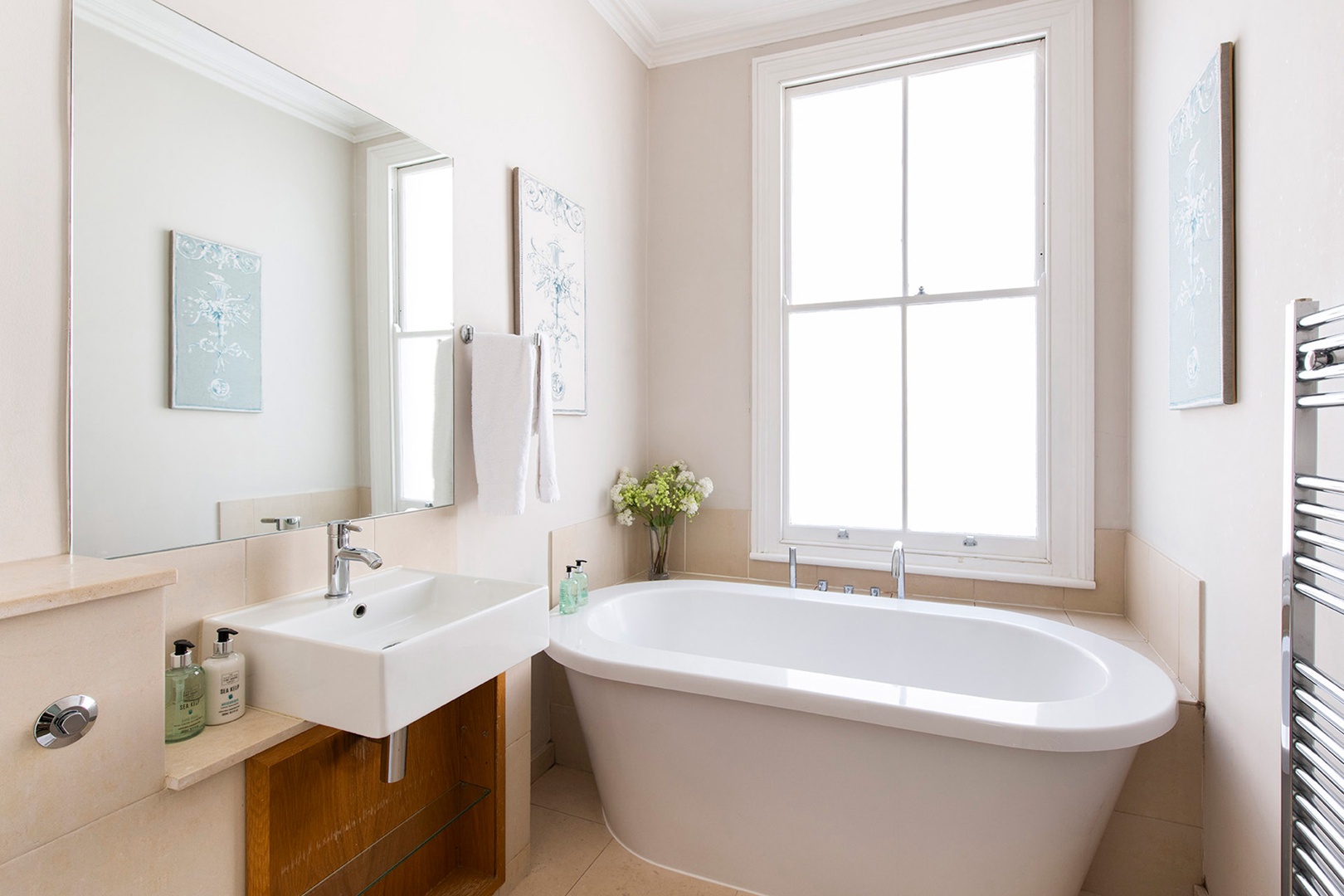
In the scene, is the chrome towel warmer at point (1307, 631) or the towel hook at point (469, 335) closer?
the chrome towel warmer at point (1307, 631)

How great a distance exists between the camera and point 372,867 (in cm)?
140

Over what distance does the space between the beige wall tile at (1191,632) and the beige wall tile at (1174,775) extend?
76 millimetres

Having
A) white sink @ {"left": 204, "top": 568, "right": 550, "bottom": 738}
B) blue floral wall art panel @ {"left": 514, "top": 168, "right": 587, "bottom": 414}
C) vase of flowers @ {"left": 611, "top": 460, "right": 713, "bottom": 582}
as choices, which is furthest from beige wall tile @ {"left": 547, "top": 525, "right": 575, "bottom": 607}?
white sink @ {"left": 204, "top": 568, "right": 550, "bottom": 738}

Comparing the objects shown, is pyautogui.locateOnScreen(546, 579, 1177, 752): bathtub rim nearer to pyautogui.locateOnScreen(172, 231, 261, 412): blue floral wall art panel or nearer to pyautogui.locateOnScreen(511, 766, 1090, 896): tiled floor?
pyautogui.locateOnScreen(511, 766, 1090, 896): tiled floor

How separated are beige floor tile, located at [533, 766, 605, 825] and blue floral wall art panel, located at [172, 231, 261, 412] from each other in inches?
63.0

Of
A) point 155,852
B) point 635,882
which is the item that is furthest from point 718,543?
point 155,852

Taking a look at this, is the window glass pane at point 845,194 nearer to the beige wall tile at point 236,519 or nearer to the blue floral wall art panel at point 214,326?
the blue floral wall art panel at point 214,326

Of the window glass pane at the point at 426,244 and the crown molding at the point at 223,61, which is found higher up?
the crown molding at the point at 223,61

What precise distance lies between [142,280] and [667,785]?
166 centimetres

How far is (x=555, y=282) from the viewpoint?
7.39ft

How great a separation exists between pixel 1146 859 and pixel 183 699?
7.37 ft

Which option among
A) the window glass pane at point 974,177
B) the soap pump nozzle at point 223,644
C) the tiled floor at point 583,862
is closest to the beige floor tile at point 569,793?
the tiled floor at point 583,862

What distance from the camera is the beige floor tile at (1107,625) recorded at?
207 centimetres

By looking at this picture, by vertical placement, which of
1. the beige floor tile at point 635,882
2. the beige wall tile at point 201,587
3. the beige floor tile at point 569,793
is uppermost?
the beige wall tile at point 201,587
